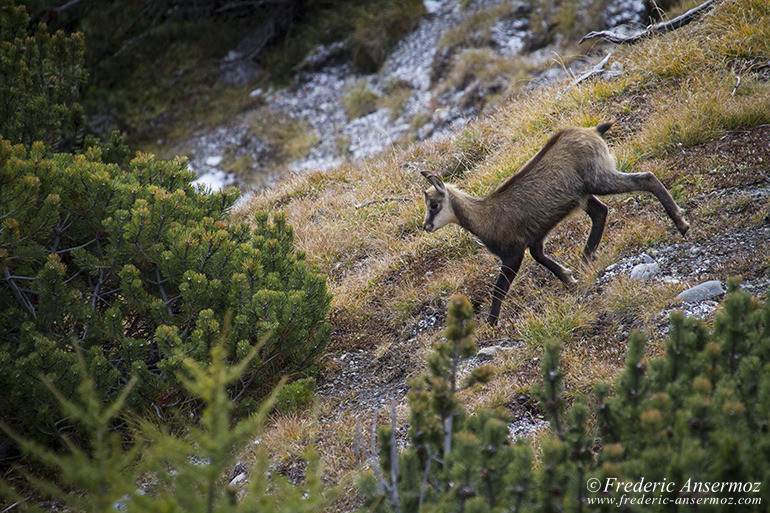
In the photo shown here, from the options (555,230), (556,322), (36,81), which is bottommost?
(555,230)

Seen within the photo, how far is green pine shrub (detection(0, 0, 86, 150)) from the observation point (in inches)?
253

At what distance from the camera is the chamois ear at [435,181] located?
5.41 metres

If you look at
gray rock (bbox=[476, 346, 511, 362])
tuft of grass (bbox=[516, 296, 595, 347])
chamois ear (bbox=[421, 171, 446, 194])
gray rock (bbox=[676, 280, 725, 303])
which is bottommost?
gray rock (bbox=[476, 346, 511, 362])

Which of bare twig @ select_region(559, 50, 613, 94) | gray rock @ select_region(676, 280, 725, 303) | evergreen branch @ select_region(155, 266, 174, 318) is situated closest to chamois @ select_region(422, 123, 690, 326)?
gray rock @ select_region(676, 280, 725, 303)

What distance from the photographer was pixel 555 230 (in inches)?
246

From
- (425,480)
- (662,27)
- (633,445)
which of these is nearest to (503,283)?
(633,445)

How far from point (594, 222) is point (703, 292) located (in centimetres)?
131

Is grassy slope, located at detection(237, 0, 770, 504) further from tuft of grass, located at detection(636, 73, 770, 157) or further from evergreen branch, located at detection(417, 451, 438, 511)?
evergreen branch, located at detection(417, 451, 438, 511)

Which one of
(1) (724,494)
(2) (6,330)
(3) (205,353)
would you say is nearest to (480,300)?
(3) (205,353)

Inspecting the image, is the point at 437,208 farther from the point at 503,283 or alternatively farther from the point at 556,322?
the point at 556,322

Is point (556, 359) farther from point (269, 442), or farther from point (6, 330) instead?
point (6, 330)

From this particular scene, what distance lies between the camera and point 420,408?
2664mm

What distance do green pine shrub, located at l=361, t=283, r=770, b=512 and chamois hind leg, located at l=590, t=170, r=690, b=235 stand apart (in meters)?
2.27

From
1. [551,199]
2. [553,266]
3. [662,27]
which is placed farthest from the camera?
[662,27]
